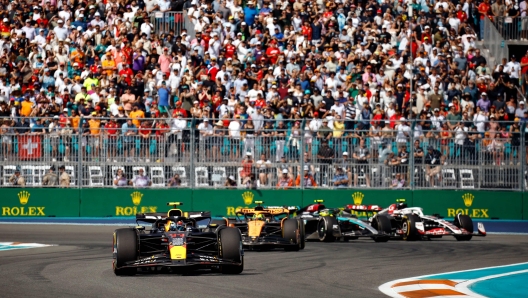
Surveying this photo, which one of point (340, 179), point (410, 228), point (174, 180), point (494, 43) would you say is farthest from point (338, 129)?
point (494, 43)

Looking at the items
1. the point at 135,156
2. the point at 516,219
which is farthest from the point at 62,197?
the point at 516,219

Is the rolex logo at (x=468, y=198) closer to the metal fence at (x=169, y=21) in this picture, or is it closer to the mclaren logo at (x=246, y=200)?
the mclaren logo at (x=246, y=200)

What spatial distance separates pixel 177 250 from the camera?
13.4 m

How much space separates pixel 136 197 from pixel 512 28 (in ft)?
A: 46.5

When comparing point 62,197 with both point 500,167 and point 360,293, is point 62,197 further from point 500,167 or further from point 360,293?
point 360,293

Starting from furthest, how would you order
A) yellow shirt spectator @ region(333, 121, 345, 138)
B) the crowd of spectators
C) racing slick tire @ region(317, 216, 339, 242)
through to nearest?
1. the crowd of spectators
2. yellow shirt spectator @ region(333, 121, 345, 138)
3. racing slick tire @ region(317, 216, 339, 242)

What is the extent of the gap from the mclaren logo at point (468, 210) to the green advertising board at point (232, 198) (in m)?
3.96

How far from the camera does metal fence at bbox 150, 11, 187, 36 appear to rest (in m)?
33.0

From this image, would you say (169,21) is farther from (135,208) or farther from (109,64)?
(135,208)

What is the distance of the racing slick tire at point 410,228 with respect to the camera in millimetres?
21312

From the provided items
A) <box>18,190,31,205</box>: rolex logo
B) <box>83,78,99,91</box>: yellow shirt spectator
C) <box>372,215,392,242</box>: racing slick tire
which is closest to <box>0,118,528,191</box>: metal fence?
<box>18,190,31,205</box>: rolex logo

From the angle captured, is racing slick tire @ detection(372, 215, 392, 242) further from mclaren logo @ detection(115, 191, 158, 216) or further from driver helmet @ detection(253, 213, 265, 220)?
mclaren logo @ detection(115, 191, 158, 216)

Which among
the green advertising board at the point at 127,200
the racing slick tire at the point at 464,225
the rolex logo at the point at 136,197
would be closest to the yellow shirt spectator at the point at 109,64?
the green advertising board at the point at 127,200

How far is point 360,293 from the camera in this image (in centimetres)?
1180
